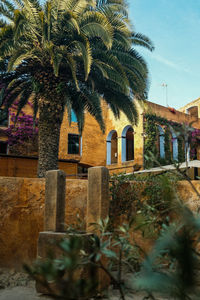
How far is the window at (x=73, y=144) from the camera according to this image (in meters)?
17.8

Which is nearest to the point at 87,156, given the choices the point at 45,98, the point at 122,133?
the point at 122,133

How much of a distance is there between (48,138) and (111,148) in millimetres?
10582

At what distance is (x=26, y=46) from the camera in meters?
8.32

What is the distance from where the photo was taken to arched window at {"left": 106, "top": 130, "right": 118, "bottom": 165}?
18.7m

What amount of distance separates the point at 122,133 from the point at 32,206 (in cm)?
1207

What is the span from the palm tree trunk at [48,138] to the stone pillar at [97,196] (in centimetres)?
402

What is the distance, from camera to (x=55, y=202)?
473 cm

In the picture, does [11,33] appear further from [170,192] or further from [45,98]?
[170,192]

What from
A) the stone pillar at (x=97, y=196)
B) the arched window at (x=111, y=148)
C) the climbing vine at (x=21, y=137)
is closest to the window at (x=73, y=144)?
the arched window at (x=111, y=148)

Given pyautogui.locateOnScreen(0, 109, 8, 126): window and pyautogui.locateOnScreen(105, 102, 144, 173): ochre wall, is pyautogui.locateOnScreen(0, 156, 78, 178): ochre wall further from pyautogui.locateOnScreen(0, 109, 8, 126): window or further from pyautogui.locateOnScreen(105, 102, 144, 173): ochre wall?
pyautogui.locateOnScreen(105, 102, 144, 173): ochre wall

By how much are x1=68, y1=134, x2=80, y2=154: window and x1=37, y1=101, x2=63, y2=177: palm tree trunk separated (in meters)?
8.89

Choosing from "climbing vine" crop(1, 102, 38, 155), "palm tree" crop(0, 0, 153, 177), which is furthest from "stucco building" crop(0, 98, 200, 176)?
"palm tree" crop(0, 0, 153, 177)

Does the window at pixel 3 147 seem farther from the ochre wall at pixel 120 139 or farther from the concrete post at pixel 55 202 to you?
the concrete post at pixel 55 202

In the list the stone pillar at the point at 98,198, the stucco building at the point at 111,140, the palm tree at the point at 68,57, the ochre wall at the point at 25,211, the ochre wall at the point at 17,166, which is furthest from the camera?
the stucco building at the point at 111,140
